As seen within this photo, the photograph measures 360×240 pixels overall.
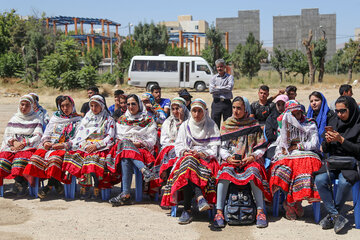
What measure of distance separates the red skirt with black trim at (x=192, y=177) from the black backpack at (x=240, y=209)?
0.62 feet

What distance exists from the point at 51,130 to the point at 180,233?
2426 mm

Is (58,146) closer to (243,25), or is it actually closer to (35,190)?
(35,190)

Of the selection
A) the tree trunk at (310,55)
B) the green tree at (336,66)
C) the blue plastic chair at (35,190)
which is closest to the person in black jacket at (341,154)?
the blue plastic chair at (35,190)

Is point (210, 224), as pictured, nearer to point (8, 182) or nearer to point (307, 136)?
point (307, 136)

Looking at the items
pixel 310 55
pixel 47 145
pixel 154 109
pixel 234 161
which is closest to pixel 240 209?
pixel 234 161

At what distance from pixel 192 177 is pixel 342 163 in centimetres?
150

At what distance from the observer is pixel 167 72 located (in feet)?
74.7

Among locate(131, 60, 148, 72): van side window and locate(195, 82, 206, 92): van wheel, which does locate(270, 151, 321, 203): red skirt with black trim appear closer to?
locate(195, 82, 206, 92): van wheel

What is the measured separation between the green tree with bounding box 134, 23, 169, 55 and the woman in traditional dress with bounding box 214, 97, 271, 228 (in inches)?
1142

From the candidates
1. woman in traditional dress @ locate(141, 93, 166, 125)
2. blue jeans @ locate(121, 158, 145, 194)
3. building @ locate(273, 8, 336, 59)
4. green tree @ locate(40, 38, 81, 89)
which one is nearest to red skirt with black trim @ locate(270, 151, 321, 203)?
blue jeans @ locate(121, 158, 145, 194)

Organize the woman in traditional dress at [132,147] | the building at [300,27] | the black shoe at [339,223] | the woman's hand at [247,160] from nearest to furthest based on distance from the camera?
1. the black shoe at [339,223]
2. the woman's hand at [247,160]
3. the woman in traditional dress at [132,147]
4. the building at [300,27]

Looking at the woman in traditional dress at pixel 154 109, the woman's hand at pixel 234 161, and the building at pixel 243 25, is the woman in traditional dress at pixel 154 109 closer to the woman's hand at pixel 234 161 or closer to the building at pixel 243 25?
the woman's hand at pixel 234 161

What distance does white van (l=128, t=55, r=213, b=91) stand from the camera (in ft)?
74.2

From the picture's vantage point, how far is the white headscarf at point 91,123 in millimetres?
5168
